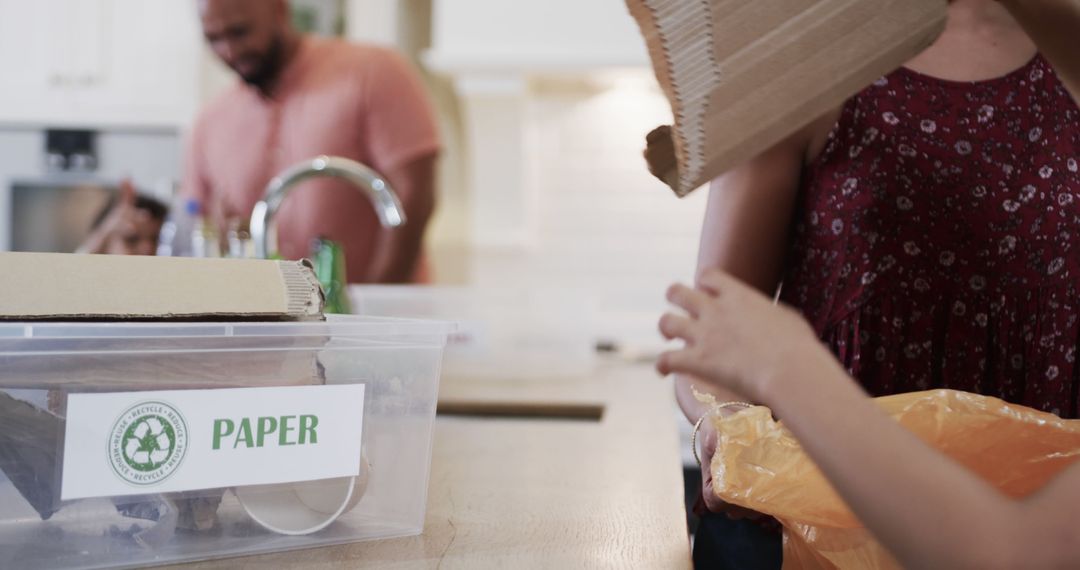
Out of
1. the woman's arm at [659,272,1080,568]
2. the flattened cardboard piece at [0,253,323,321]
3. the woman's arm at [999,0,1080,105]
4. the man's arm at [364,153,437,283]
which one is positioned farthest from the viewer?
the man's arm at [364,153,437,283]

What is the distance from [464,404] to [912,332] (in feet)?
2.69

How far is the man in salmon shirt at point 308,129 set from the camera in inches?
133

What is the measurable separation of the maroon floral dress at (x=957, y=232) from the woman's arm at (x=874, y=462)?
39 cm

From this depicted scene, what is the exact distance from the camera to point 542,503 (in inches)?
30.0

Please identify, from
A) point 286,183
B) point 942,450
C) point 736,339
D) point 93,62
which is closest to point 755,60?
point 736,339

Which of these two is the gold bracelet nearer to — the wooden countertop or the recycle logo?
the wooden countertop

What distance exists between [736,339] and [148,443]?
32 cm

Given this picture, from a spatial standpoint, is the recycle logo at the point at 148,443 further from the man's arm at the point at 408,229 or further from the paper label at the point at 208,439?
the man's arm at the point at 408,229

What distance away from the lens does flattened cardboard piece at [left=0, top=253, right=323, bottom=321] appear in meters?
0.54

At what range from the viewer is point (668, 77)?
1.49 feet

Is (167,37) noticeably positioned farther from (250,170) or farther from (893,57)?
(893,57)

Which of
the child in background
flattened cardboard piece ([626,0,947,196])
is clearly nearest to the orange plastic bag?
flattened cardboard piece ([626,0,947,196])

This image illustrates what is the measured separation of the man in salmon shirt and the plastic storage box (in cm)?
274

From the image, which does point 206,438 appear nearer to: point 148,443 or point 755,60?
point 148,443
